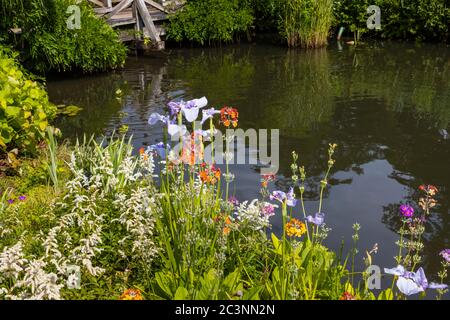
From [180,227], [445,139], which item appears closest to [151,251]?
[180,227]

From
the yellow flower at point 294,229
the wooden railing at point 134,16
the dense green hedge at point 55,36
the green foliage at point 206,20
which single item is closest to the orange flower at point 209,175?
the yellow flower at point 294,229

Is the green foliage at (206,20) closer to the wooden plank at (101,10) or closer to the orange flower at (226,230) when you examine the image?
the wooden plank at (101,10)

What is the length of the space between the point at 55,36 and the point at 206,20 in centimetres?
394

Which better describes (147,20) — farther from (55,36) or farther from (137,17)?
(55,36)

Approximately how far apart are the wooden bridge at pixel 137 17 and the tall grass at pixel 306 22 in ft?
8.27

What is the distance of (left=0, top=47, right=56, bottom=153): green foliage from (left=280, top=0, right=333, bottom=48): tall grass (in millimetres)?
7433

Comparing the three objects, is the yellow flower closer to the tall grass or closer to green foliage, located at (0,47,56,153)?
green foliage, located at (0,47,56,153)

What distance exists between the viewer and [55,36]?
9.05 meters

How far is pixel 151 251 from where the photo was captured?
10.3ft

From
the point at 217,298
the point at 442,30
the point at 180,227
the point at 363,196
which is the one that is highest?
the point at 442,30

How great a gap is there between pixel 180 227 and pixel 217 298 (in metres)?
0.56

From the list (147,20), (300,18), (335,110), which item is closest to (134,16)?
(147,20)

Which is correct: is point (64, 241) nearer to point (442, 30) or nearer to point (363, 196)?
point (363, 196)

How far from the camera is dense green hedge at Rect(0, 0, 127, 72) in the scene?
884 centimetres
